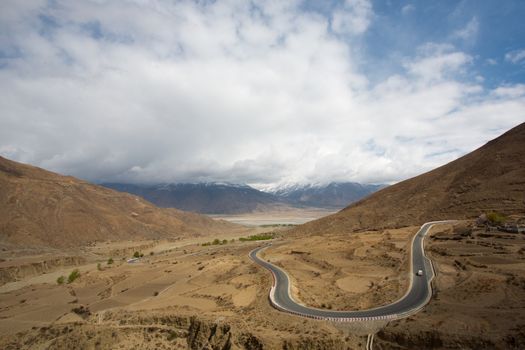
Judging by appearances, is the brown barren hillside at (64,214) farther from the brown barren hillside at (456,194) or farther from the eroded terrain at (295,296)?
the brown barren hillside at (456,194)

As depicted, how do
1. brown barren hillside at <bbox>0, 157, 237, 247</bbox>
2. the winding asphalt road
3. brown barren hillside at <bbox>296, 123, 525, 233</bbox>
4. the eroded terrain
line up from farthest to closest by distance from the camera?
1. brown barren hillside at <bbox>0, 157, 237, 247</bbox>
2. brown barren hillside at <bbox>296, 123, 525, 233</bbox>
3. the winding asphalt road
4. the eroded terrain

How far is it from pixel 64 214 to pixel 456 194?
5670 inches

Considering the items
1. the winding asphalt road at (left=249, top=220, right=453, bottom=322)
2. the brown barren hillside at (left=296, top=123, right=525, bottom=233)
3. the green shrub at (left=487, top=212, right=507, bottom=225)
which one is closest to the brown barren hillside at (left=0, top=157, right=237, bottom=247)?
the brown barren hillside at (left=296, top=123, right=525, bottom=233)

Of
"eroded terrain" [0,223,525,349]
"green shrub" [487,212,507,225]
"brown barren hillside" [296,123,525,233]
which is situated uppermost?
"brown barren hillside" [296,123,525,233]

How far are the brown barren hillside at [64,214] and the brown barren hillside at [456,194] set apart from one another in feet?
273

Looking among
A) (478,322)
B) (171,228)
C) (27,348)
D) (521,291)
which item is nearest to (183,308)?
(27,348)

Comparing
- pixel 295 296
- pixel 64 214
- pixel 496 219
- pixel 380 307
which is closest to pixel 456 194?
pixel 496 219

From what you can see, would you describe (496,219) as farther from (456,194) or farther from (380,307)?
(380,307)

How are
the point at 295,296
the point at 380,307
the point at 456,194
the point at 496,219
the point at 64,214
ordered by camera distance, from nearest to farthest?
the point at 380,307 → the point at 295,296 → the point at 496,219 → the point at 456,194 → the point at 64,214

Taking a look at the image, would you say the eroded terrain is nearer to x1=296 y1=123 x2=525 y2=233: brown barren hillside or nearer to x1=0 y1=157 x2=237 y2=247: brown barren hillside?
x1=296 y1=123 x2=525 y2=233: brown barren hillside

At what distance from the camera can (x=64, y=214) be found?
139250mm

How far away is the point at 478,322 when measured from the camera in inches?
1056

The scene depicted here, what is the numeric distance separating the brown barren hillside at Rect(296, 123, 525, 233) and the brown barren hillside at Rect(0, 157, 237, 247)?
83.2 metres

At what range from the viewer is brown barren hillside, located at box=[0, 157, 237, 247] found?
393 ft
